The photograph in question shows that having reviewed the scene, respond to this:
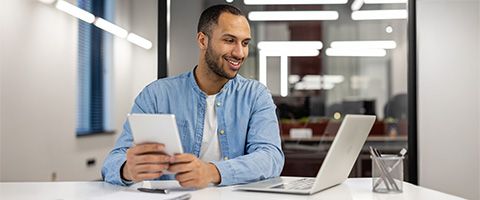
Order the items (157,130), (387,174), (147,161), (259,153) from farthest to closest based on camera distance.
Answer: (259,153)
(387,174)
(147,161)
(157,130)

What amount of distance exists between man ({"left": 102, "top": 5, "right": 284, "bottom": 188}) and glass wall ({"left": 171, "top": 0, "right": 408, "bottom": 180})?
158 cm

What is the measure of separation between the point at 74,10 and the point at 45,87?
0.77 m

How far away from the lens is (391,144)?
12.9ft

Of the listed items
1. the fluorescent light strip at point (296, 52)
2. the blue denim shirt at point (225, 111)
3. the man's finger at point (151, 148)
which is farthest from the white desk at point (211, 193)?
the fluorescent light strip at point (296, 52)

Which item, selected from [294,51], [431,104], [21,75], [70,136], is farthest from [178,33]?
[431,104]

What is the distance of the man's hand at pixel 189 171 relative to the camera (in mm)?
1540

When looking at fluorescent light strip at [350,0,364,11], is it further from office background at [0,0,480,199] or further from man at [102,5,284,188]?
man at [102,5,284,188]

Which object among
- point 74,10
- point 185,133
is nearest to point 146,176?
point 185,133

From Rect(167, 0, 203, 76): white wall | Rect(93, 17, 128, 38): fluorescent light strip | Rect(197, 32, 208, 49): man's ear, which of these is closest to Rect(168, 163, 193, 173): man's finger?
Rect(197, 32, 208, 49): man's ear

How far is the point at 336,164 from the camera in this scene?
1591 millimetres

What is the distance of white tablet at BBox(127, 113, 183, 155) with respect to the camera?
4.50ft

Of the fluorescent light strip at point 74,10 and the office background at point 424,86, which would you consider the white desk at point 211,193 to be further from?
the fluorescent light strip at point 74,10

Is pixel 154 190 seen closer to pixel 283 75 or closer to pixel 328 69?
pixel 283 75

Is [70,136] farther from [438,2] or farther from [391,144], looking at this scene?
[438,2]
